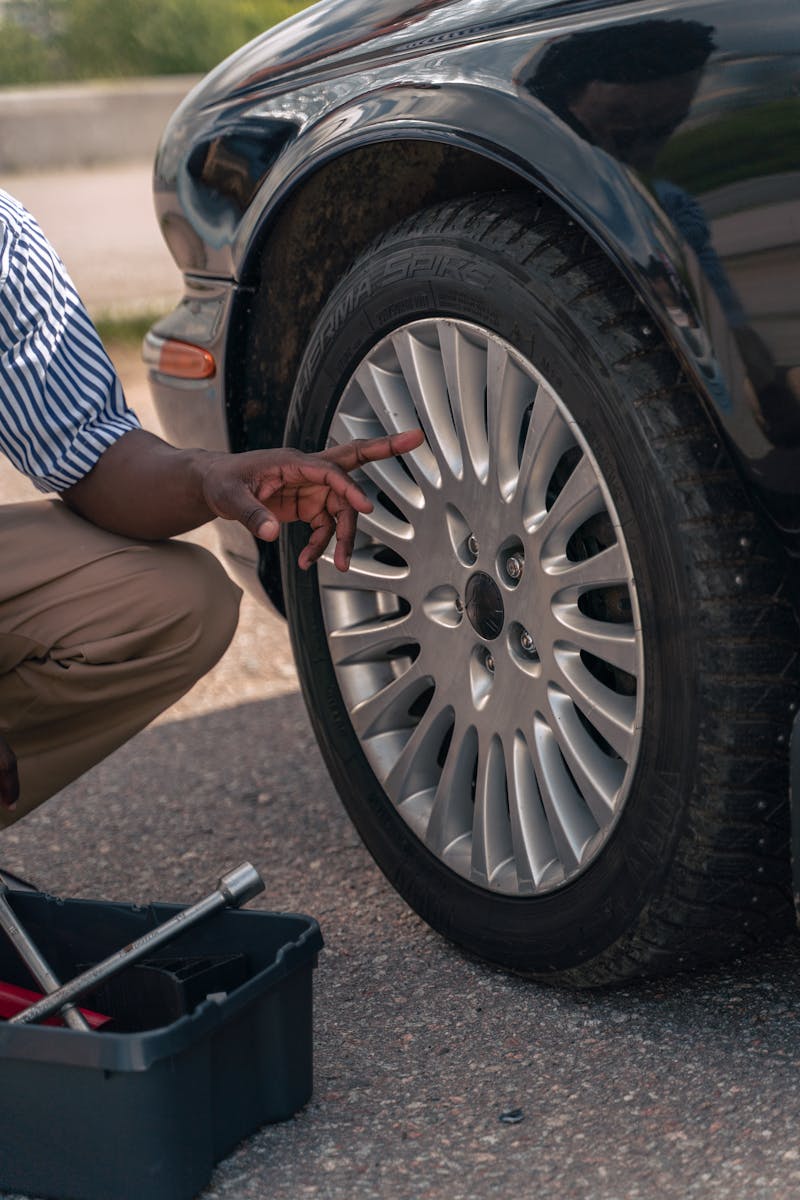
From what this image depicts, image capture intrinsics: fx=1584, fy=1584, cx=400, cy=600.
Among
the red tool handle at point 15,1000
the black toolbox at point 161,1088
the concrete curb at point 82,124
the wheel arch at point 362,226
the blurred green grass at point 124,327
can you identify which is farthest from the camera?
the concrete curb at point 82,124

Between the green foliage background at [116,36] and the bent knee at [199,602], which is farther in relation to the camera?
the green foliage background at [116,36]

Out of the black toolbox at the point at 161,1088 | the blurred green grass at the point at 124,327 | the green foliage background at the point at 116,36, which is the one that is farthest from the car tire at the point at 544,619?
the green foliage background at the point at 116,36

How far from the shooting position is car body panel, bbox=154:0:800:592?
1596mm

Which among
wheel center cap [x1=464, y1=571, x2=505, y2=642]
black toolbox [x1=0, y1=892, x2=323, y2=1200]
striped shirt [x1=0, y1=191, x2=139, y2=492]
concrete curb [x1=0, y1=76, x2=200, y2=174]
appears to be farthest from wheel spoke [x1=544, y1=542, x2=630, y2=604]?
concrete curb [x1=0, y1=76, x2=200, y2=174]

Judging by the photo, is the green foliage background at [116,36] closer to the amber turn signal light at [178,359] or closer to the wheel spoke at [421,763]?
the amber turn signal light at [178,359]

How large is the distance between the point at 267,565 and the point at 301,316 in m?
0.42

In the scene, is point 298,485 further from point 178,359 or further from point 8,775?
point 178,359

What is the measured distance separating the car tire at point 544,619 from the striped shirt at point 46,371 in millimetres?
307

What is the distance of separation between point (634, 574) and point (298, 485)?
495 mm

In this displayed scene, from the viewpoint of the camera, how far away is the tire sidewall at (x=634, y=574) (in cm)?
177

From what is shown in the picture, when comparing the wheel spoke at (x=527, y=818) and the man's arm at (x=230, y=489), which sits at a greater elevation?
the man's arm at (x=230, y=489)

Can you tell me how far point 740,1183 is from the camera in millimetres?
1603

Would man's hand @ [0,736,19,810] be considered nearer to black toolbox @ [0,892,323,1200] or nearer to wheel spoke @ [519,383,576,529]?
black toolbox @ [0,892,323,1200]

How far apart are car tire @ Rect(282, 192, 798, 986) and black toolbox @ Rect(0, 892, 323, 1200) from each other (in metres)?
0.36
